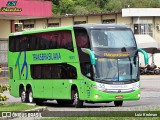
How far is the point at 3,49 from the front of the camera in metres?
53.5

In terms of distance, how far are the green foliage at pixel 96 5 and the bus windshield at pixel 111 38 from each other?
88.4m

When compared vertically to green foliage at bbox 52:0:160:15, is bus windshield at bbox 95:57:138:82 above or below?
below

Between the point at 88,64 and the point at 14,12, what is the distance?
26.9 m

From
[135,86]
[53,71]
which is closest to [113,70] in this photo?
[135,86]

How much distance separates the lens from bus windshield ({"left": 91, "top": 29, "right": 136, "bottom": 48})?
23406 mm

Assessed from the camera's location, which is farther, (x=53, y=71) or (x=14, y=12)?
(x=14, y=12)

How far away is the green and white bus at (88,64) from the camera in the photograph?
23141 millimetres

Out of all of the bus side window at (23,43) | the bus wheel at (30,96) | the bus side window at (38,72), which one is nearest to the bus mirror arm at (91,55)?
the bus side window at (38,72)

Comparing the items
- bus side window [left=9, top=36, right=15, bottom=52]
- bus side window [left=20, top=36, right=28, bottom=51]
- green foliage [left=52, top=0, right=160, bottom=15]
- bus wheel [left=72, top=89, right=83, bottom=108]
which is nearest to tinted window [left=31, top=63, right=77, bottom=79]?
bus wheel [left=72, top=89, right=83, bottom=108]

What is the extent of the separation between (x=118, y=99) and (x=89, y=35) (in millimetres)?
2846

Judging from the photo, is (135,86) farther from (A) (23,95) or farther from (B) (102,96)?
(A) (23,95)

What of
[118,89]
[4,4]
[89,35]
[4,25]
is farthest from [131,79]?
[4,25]

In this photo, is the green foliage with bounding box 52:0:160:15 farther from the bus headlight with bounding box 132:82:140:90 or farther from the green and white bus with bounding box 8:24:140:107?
the bus headlight with bounding box 132:82:140:90

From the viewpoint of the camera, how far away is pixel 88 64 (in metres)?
23.4
